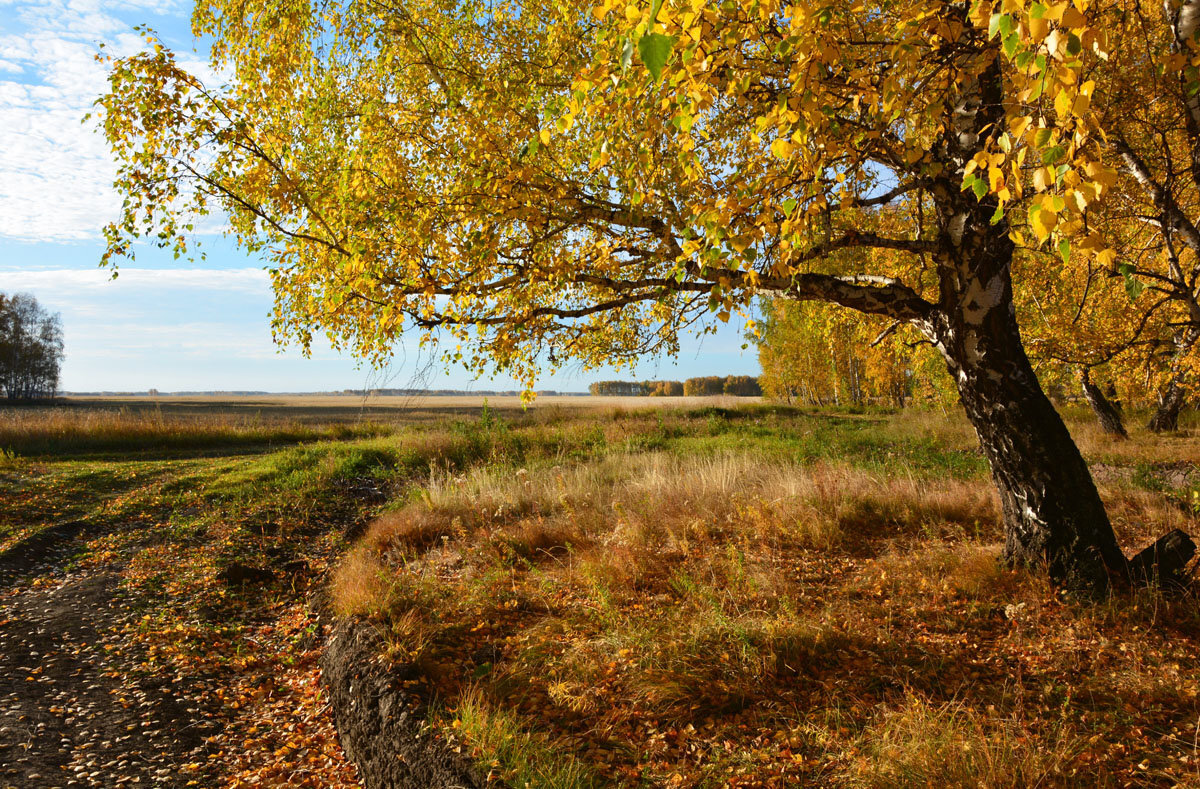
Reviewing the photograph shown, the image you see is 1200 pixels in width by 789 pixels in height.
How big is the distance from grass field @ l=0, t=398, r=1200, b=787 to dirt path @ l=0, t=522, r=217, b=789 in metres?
0.30

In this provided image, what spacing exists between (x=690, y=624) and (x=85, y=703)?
4.98m

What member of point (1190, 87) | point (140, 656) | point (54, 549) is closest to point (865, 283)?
point (1190, 87)

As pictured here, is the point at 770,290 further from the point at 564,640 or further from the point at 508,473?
the point at 508,473

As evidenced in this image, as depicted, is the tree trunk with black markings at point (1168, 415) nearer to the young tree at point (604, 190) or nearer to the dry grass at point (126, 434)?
the young tree at point (604, 190)

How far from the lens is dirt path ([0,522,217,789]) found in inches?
160

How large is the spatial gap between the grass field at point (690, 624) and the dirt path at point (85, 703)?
0.30m

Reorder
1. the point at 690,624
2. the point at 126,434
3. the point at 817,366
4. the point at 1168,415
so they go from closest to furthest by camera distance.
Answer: the point at 690,624 < the point at 1168,415 < the point at 126,434 < the point at 817,366

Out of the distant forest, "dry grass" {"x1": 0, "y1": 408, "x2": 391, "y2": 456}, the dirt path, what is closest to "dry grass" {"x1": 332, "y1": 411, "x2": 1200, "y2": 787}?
the dirt path

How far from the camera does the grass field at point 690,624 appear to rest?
3354 millimetres

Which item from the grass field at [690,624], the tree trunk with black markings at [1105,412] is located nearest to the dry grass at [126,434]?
the grass field at [690,624]

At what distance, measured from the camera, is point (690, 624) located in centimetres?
457

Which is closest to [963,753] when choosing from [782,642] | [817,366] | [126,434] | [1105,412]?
[782,642]

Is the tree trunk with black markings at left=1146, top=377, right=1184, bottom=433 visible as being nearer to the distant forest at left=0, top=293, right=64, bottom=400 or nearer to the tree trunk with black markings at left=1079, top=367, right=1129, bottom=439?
the tree trunk with black markings at left=1079, top=367, right=1129, bottom=439

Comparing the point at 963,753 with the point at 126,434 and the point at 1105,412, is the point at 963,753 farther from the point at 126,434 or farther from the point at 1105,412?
the point at 126,434
